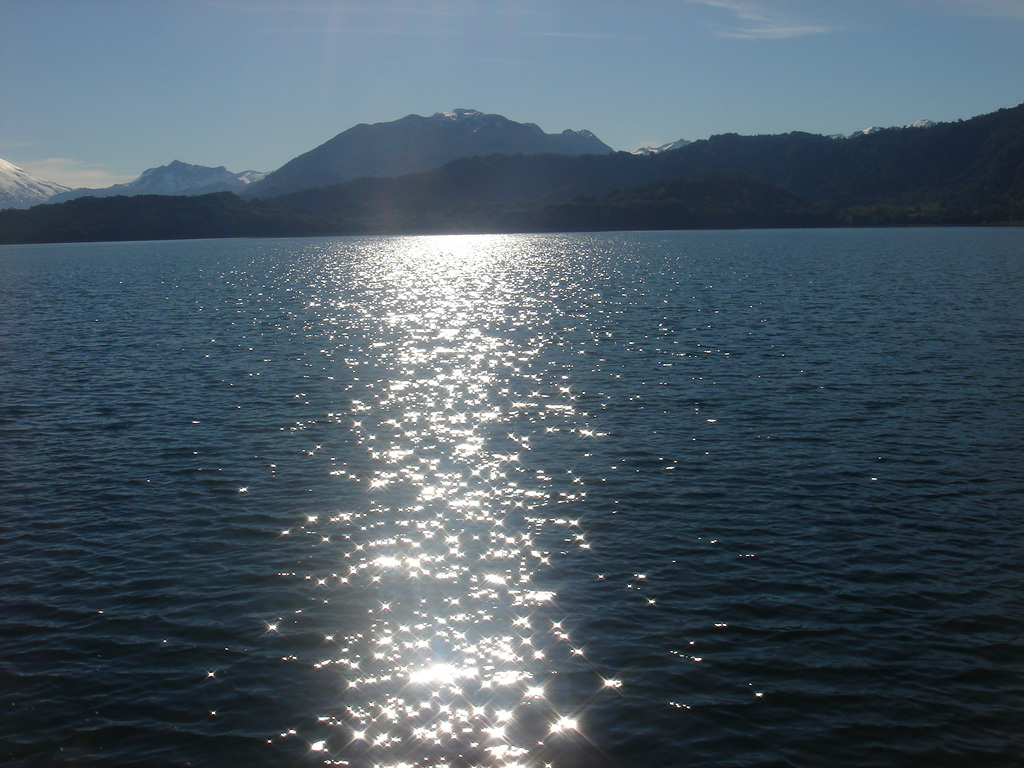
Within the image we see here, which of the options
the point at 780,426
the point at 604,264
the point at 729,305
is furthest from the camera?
the point at 604,264

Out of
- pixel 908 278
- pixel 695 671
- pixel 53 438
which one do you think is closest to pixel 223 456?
Result: pixel 53 438

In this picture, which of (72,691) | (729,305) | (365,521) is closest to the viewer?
(72,691)

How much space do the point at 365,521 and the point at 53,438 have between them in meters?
22.9

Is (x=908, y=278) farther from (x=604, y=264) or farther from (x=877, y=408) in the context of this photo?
(x=877, y=408)

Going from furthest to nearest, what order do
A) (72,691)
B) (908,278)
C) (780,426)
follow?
(908,278) < (780,426) < (72,691)

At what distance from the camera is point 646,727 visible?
60.4 feet

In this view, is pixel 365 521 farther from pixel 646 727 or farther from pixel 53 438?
pixel 53 438

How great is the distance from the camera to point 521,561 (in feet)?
89.6

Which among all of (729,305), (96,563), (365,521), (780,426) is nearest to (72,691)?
(96,563)

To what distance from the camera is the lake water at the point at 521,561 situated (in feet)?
60.8

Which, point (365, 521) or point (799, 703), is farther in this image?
point (365, 521)

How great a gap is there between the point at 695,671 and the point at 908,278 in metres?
119

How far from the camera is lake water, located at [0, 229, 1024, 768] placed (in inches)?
730

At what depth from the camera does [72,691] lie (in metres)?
20.1
